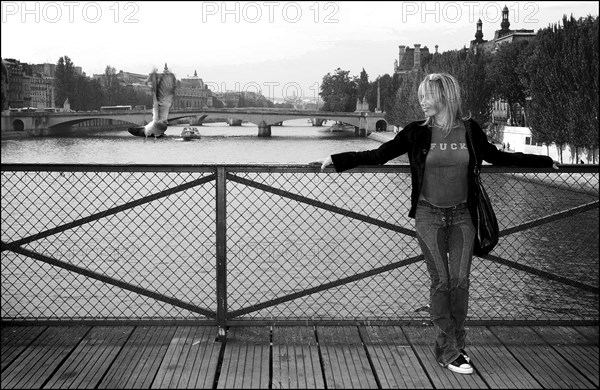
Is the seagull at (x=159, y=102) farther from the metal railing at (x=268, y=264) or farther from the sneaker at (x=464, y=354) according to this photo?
the sneaker at (x=464, y=354)

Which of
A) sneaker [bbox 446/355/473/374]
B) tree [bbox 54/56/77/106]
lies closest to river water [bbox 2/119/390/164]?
tree [bbox 54/56/77/106]

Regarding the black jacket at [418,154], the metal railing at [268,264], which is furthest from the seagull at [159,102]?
the black jacket at [418,154]

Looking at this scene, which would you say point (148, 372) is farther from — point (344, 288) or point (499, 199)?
point (499, 199)

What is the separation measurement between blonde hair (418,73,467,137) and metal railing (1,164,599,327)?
2.47ft

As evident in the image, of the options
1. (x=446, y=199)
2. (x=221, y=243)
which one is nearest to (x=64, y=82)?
(x=221, y=243)

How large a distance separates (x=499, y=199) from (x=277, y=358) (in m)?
22.8

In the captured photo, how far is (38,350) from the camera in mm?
4422

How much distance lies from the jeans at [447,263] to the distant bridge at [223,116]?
151ft

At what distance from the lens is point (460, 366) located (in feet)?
13.6

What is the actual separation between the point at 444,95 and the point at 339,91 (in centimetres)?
9698

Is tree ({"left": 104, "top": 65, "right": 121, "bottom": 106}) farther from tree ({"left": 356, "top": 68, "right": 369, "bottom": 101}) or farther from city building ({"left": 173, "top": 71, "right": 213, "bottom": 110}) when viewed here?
tree ({"left": 356, "top": 68, "right": 369, "bottom": 101})

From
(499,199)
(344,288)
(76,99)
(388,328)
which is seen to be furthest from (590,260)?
(76,99)

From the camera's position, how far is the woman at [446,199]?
4.12 m

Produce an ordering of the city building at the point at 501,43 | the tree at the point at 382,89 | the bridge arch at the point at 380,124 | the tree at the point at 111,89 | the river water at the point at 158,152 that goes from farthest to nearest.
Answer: the tree at the point at 111,89 → the tree at the point at 382,89 → the bridge arch at the point at 380,124 → the city building at the point at 501,43 → the river water at the point at 158,152
